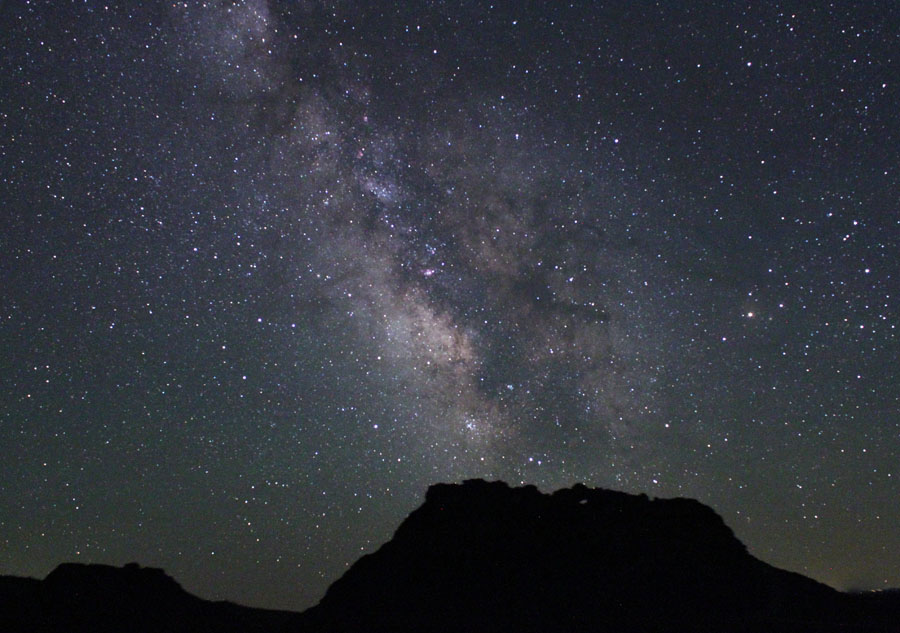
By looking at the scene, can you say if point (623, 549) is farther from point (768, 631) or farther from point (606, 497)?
point (768, 631)

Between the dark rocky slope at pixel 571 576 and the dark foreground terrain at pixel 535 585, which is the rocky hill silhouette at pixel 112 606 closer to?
the dark foreground terrain at pixel 535 585

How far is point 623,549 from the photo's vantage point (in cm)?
1823

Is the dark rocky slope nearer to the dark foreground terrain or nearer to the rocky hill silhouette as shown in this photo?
the dark foreground terrain

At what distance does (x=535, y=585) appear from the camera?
59.9 ft

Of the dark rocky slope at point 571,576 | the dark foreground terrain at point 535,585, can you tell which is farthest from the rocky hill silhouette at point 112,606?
the dark rocky slope at point 571,576

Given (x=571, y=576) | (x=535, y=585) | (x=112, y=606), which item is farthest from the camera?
(x=112, y=606)

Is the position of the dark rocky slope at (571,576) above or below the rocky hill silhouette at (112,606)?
above

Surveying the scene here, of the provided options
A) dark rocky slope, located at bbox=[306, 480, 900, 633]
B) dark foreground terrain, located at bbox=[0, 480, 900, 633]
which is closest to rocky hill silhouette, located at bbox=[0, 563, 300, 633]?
dark foreground terrain, located at bbox=[0, 480, 900, 633]

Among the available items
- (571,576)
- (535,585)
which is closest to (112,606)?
(535,585)

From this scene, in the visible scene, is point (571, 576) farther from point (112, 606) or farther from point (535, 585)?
point (112, 606)

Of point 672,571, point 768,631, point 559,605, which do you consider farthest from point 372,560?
point 768,631

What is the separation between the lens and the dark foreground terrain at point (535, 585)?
661 inches

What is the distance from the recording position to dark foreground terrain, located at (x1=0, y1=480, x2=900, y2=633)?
55.1 ft

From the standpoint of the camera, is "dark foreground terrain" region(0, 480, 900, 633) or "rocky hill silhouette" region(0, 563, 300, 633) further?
"rocky hill silhouette" region(0, 563, 300, 633)
